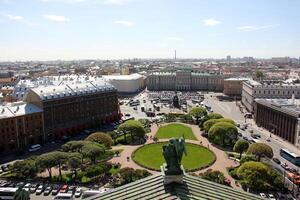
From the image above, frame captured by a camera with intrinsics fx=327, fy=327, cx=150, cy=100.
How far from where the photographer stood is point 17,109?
101312mm

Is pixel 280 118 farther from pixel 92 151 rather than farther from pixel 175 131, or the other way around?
pixel 92 151

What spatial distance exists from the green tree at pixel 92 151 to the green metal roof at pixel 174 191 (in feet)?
185

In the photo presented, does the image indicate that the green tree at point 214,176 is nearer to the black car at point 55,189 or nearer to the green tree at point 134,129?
the black car at point 55,189

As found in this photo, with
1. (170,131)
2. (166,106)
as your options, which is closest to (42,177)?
(170,131)

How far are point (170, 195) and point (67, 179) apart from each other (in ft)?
185

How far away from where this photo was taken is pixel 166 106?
17338 centimetres

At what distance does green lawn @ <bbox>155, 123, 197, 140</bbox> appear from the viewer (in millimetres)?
109062

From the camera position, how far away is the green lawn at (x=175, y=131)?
109 m

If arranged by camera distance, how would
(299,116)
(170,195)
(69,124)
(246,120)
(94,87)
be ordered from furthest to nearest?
(246,120) < (94,87) < (69,124) < (299,116) < (170,195)

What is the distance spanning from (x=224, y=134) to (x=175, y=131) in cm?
2364

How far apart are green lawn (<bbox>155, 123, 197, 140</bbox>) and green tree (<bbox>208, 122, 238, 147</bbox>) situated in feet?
34.3

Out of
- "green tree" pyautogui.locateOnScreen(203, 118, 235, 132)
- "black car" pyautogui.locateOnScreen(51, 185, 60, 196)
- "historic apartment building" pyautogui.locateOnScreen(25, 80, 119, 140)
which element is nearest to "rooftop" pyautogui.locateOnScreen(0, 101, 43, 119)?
"historic apartment building" pyautogui.locateOnScreen(25, 80, 119, 140)

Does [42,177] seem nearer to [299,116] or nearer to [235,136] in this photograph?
[235,136]

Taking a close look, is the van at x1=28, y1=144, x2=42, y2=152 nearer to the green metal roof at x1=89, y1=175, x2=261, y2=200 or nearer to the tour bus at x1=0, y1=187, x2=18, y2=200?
the tour bus at x1=0, y1=187, x2=18, y2=200
